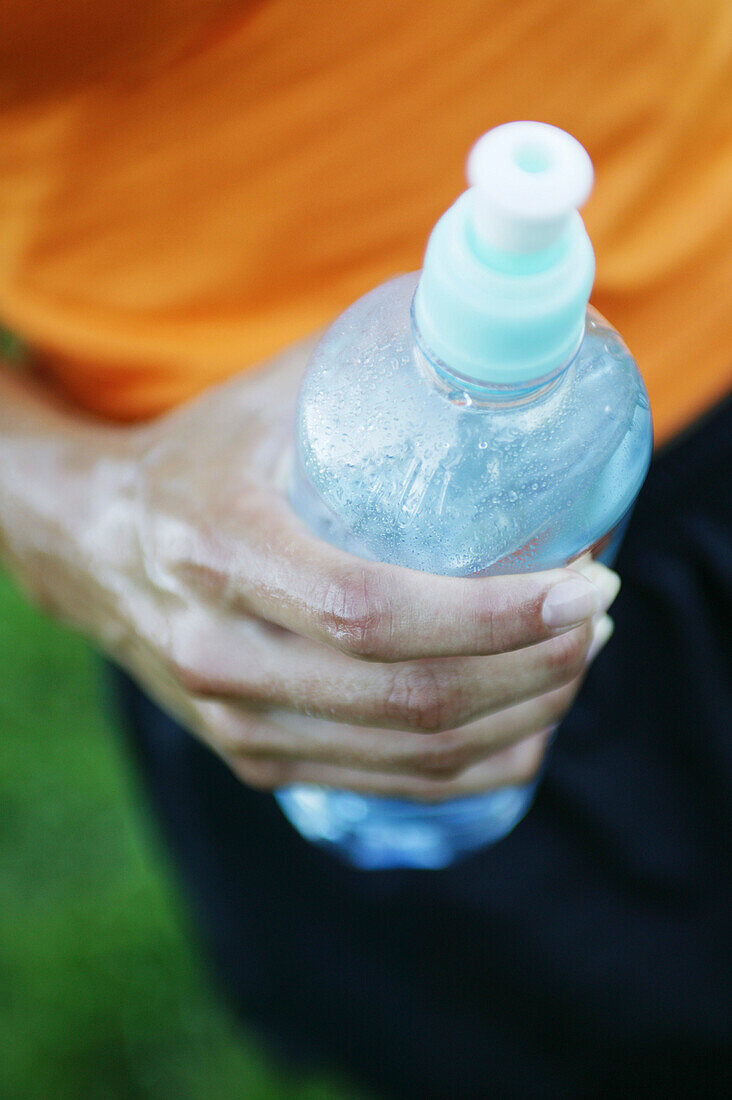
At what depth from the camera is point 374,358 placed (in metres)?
0.57

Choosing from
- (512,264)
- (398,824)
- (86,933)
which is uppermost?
(512,264)

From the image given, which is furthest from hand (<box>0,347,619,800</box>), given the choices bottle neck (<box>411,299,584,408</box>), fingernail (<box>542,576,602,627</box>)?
bottle neck (<box>411,299,584,408</box>)

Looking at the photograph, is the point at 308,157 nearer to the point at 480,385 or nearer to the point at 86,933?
the point at 480,385

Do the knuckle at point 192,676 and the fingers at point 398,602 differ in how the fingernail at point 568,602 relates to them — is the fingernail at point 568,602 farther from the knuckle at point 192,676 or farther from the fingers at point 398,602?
the knuckle at point 192,676

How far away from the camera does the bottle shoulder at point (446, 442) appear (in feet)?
1.80

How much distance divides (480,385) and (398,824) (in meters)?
0.65

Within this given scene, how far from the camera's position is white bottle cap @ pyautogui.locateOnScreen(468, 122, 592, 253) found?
15.8 inches

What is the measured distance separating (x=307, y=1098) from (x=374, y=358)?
154cm

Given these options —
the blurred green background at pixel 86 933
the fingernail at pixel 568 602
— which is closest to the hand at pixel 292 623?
the fingernail at pixel 568 602

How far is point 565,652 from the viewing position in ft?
2.04

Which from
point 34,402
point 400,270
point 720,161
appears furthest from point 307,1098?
point 720,161

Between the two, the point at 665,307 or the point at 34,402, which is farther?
the point at 34,402

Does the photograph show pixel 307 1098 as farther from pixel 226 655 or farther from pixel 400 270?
pixel 400 270

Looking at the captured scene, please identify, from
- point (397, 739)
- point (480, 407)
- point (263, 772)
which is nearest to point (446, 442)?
point (480, 407)
